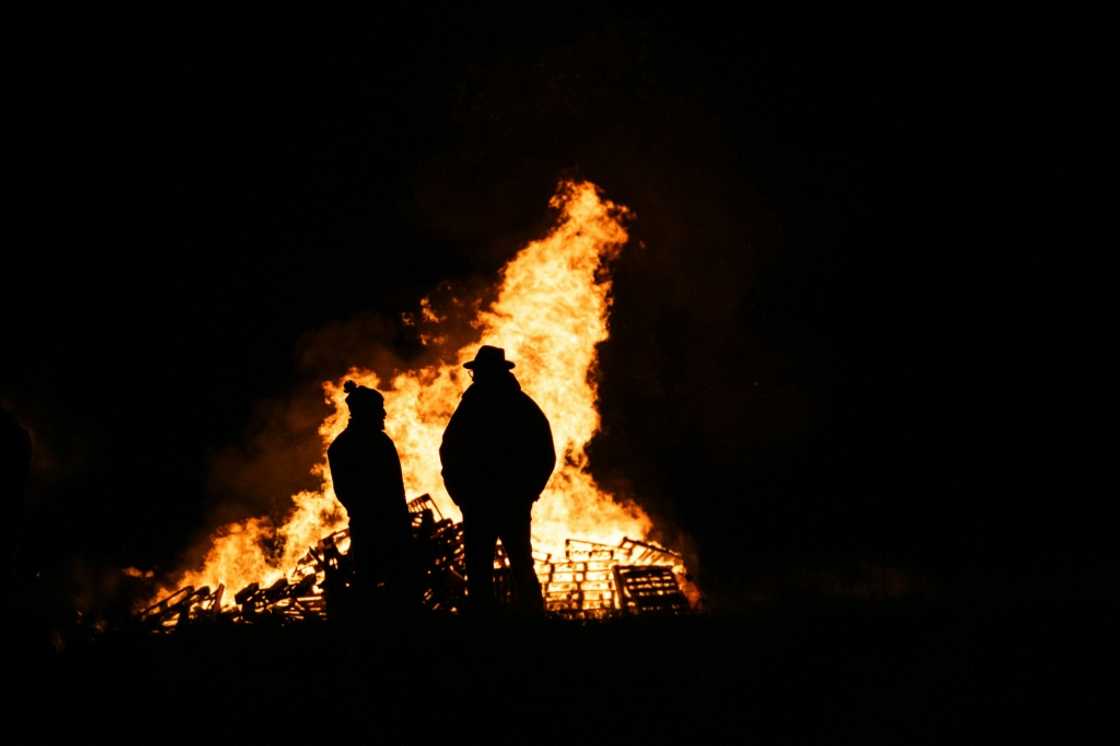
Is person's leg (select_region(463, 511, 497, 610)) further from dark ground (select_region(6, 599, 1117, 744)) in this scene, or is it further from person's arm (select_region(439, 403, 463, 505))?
dark ground (select_region(6, 599, 1117, 744))

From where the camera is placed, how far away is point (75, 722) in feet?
13.8

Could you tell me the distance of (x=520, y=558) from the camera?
6.90 m

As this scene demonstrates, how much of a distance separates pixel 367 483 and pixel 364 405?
812mm

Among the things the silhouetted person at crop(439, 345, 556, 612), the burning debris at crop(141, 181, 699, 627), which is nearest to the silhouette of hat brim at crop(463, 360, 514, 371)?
the silhouetted person at crop(439, 345, 556, 612)

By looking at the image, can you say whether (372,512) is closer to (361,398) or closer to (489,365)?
(361,398)

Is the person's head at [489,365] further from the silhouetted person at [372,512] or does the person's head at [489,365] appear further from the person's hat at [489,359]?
the silhouetted person at [372,512]

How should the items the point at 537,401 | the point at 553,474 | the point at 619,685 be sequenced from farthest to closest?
the point at 537,401 < the point at 553,474 < the point at 619,685

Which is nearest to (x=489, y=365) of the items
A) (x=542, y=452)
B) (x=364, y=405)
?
(x=542, y=452)

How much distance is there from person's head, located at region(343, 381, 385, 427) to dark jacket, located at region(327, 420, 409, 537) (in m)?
0.15

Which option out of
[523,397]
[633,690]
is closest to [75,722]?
[633,690]

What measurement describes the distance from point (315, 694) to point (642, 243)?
13732mm

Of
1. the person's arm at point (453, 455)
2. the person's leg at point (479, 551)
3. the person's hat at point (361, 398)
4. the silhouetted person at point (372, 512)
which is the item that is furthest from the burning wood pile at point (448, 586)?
the person's hat at point (361, 398)

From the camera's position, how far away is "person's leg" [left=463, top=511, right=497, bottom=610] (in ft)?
22.7

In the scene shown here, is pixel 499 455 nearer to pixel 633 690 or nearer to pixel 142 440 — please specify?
pixel 633 690
